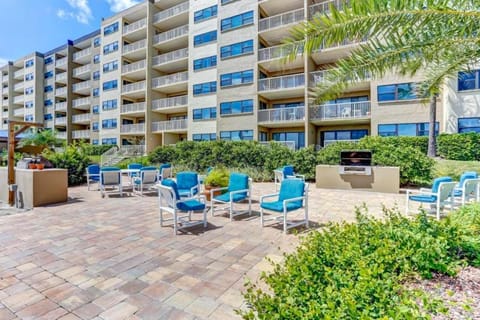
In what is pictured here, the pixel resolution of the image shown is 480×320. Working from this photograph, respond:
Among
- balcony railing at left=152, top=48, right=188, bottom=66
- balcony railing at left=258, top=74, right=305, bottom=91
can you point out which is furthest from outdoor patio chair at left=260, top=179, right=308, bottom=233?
balcony railing at left=152, top=48, right=188, bottom=66

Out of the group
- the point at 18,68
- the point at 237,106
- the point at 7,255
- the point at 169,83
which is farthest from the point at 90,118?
the point at 7,255

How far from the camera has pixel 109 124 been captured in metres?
30.8

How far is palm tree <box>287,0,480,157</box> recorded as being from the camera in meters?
4.04

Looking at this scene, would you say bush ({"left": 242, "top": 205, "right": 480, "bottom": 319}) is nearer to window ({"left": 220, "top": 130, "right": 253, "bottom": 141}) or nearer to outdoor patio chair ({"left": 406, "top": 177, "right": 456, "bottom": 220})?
outdoor patio chair ({"left": 406, "top": 177, "right": 456, "bottom": 220})

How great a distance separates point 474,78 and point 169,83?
2456 cm

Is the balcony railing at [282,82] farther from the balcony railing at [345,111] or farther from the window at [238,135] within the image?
the window at [238,135]

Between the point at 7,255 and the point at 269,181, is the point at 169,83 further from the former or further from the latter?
the point at 7,255

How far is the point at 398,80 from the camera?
17047mm

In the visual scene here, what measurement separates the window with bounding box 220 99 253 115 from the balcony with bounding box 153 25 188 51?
9375mm

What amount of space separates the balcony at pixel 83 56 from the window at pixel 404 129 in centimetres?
3836

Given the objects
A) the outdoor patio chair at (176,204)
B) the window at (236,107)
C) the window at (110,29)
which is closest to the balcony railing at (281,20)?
the window at (236,107)

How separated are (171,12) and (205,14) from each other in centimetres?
487

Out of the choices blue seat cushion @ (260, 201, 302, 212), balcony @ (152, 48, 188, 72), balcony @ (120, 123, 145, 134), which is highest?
balcony @ (152, 48, 188, 72)

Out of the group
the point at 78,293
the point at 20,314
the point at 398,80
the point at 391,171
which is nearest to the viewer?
the point at 20,314
